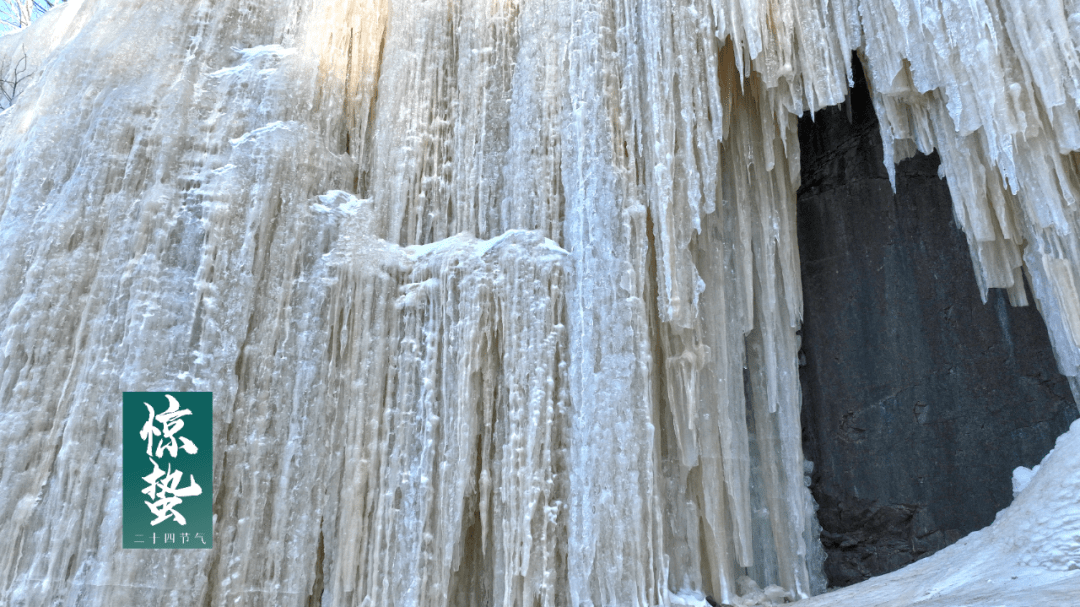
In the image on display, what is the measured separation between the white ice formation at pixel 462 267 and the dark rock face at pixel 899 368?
2.67ft

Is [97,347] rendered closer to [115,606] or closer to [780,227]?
[115,606]

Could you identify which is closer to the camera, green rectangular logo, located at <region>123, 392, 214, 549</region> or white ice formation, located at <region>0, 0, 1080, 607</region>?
green rectangular logo, located at <region>123, 392, 214, 549</region>

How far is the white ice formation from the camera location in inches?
213

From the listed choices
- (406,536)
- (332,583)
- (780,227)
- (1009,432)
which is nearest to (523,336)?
(406,536)

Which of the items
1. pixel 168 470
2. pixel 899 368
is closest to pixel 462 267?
pixel 168 470

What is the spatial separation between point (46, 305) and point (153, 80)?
2.00m

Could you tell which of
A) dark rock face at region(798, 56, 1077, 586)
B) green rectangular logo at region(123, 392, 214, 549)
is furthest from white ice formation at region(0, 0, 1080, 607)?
dark rock face at region(798, 56, 1077, 586)

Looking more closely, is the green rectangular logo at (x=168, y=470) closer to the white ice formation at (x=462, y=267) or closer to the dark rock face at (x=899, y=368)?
the white ice formation at (x=462, y=267)

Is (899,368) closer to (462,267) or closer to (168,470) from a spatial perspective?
(462,267)

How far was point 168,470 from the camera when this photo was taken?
536cm

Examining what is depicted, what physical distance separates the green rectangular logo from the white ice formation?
85 mm

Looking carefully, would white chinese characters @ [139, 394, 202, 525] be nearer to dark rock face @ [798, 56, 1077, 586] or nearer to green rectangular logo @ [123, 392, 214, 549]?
green rectangular logo @ [123, 392, 214, 549]

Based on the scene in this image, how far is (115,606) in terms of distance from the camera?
4.93 m

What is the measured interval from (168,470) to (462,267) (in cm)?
236
